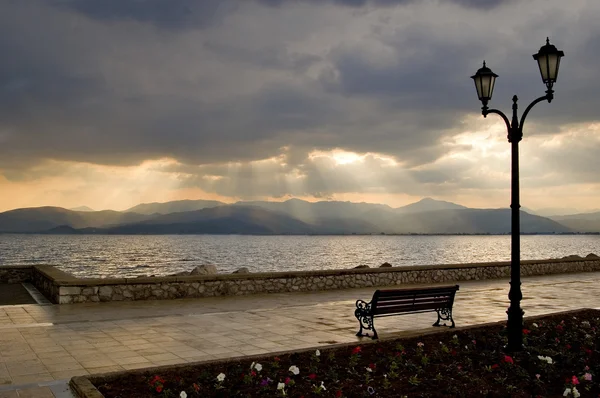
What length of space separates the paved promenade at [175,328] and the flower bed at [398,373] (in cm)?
85

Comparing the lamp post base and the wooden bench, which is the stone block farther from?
the lamp post base

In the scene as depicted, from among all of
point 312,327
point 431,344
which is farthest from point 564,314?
point 312,327

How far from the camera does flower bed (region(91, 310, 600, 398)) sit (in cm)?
688

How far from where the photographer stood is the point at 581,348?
9406 mm

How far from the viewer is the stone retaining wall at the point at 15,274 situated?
18328 mm

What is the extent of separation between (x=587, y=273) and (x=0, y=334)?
82.1 ft

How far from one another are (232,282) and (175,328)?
5.09 meters

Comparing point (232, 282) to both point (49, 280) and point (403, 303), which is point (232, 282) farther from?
point (403, 303)

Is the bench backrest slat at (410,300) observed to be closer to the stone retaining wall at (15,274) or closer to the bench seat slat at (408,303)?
the bench seat slat at (408,303)

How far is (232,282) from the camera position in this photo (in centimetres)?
1595

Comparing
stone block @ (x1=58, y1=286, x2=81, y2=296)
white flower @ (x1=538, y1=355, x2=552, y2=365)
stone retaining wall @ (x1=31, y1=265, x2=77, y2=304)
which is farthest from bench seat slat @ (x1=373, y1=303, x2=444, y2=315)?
stone retaining wall @ (x1=31, y1=265, x2=77, y2=304)

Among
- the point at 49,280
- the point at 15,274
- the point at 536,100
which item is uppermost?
the point at 536,100

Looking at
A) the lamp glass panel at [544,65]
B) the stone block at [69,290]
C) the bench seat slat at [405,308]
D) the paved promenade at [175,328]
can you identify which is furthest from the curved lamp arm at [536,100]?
the stone block at [69,290]

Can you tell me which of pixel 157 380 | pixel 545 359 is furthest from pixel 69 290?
pixel 545 359
